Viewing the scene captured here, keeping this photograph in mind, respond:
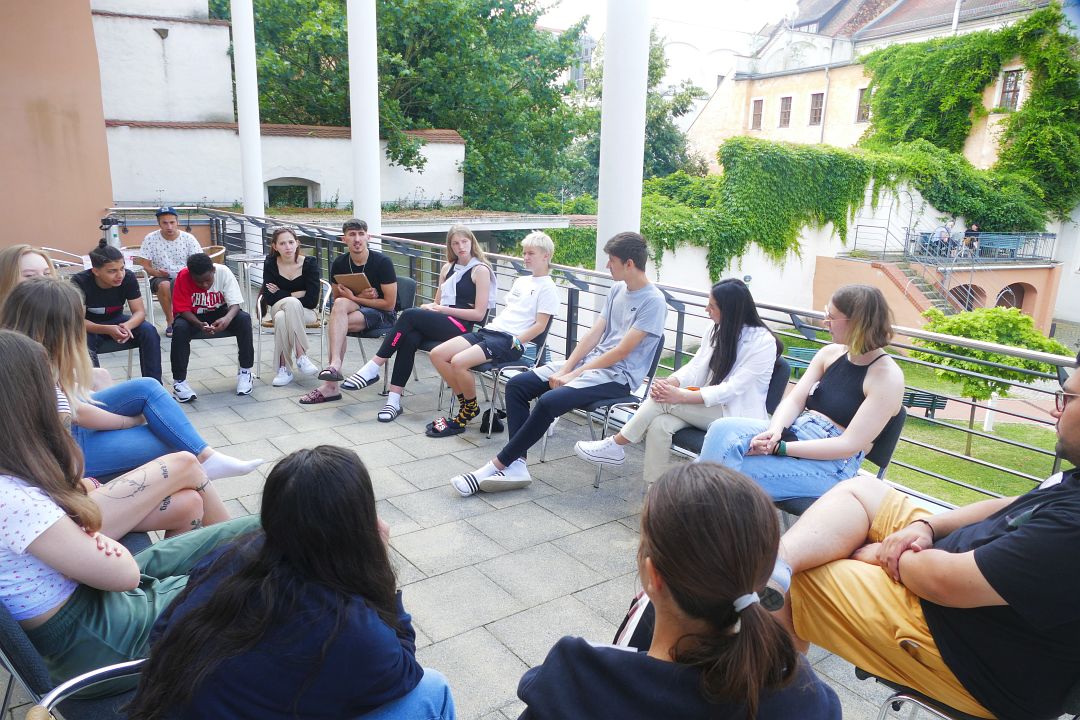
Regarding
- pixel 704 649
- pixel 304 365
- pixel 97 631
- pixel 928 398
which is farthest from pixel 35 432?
pixel 928 398

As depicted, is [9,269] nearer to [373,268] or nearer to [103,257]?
[103,257]

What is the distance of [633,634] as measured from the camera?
54.8 inches

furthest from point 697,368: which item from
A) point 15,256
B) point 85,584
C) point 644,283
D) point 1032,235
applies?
point 1032,235

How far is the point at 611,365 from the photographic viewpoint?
387 cm

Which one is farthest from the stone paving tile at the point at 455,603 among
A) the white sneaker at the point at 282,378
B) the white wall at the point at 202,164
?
the white wall at the point at 202,164

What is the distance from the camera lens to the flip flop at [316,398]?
5.13 metres

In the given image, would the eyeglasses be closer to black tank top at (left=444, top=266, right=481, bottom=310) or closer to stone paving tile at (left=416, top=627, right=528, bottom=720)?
stone paving tile at (left=416, top=627, right=528, bottom=720)

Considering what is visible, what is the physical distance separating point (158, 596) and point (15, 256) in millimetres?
2827

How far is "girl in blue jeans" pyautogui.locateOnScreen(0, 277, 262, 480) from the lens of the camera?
258 cm

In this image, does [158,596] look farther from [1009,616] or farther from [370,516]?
[1009,616]

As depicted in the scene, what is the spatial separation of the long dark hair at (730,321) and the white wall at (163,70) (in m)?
15.2

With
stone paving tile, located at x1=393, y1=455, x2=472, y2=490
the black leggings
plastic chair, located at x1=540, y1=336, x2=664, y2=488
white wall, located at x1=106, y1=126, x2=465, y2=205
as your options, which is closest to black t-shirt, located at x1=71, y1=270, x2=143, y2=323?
the black leggings

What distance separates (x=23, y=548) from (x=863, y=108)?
107 ft

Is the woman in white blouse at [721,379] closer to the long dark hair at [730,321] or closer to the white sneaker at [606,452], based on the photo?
the long dark hair at [730,321]
